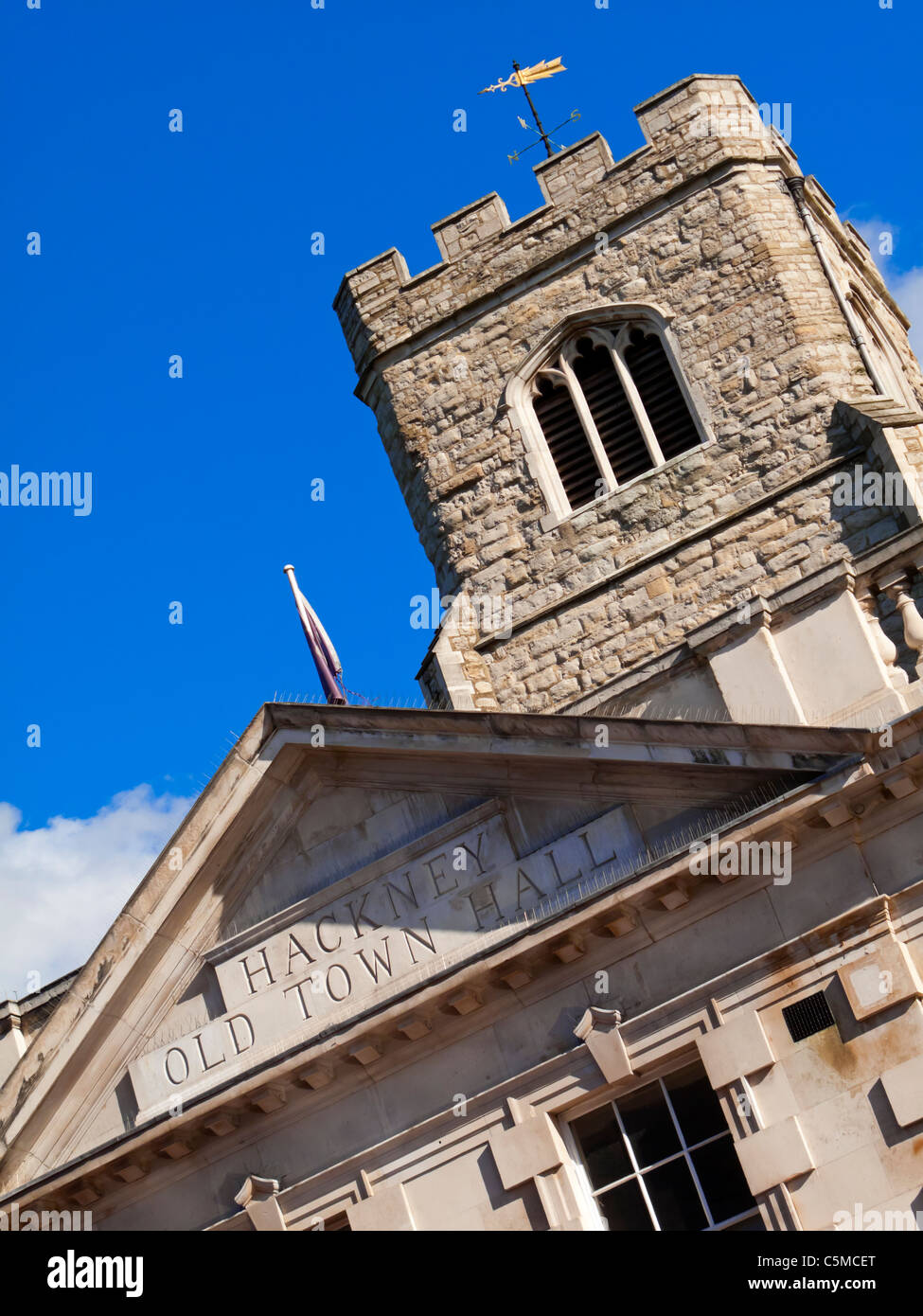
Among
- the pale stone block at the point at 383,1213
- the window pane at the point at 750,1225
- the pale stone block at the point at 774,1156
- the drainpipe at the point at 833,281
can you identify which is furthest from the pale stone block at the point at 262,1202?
the drainpipe at the point at 833,281

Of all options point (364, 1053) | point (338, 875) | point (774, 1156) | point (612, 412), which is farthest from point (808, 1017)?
point (612, 412)

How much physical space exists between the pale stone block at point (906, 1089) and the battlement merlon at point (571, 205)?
45.0 feet

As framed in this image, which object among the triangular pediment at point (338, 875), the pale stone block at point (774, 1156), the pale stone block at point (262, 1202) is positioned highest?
the triangular pediment at point (338, 875)

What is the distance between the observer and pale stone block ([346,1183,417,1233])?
14.5 m

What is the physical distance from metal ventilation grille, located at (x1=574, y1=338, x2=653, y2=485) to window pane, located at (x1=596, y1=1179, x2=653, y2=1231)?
10449 millimetres

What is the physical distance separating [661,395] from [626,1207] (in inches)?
450

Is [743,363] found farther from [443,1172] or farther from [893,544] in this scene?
[443,1172]

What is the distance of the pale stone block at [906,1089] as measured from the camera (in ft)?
43.0

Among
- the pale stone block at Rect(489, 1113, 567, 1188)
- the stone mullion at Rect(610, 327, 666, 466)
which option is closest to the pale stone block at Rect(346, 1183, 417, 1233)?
the pale stone block at Rect(489, 1113, 567, 1188)

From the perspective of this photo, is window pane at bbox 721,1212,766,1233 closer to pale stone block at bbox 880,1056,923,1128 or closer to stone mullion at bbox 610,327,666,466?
pale stone block at bbox 880,1056,923,1128

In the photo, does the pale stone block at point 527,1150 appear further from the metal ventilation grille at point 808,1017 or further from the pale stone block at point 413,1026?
the metal ventilation grille at point 808,1017

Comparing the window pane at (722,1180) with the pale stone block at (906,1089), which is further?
the window pane at (722,1180)

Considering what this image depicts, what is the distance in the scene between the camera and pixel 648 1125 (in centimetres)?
1434

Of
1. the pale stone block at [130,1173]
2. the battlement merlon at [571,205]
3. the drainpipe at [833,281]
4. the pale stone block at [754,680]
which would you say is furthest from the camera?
the battlement merlon at [571,205]
